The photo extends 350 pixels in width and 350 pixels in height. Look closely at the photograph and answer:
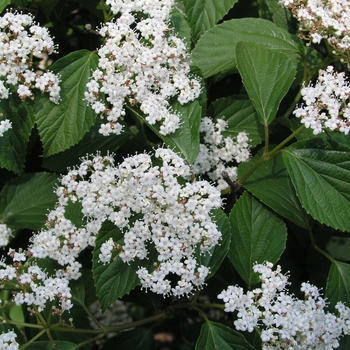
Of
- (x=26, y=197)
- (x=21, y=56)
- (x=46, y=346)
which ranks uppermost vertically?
(x=21, y=56)

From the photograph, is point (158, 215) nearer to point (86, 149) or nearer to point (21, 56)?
point (86, 149)

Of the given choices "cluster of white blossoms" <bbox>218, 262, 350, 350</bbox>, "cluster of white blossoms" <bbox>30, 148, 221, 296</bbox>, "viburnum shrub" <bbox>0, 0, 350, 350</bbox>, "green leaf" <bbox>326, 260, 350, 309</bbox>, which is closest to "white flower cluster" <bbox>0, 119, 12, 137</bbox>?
"viburnum shrub" <bbox>0, 0, 350, 350</bbox>

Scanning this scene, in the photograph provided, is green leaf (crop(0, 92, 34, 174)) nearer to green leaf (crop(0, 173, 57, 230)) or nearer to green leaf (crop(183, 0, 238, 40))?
green leaf (crop(0, 173, 57, 230))

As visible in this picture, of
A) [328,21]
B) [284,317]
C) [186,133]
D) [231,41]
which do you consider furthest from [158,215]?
[328,21]

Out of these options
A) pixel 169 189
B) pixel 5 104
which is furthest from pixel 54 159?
pixel 169 189

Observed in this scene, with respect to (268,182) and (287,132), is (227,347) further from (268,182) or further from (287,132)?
(287,132)

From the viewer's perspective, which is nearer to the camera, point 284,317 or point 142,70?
point 284,317
